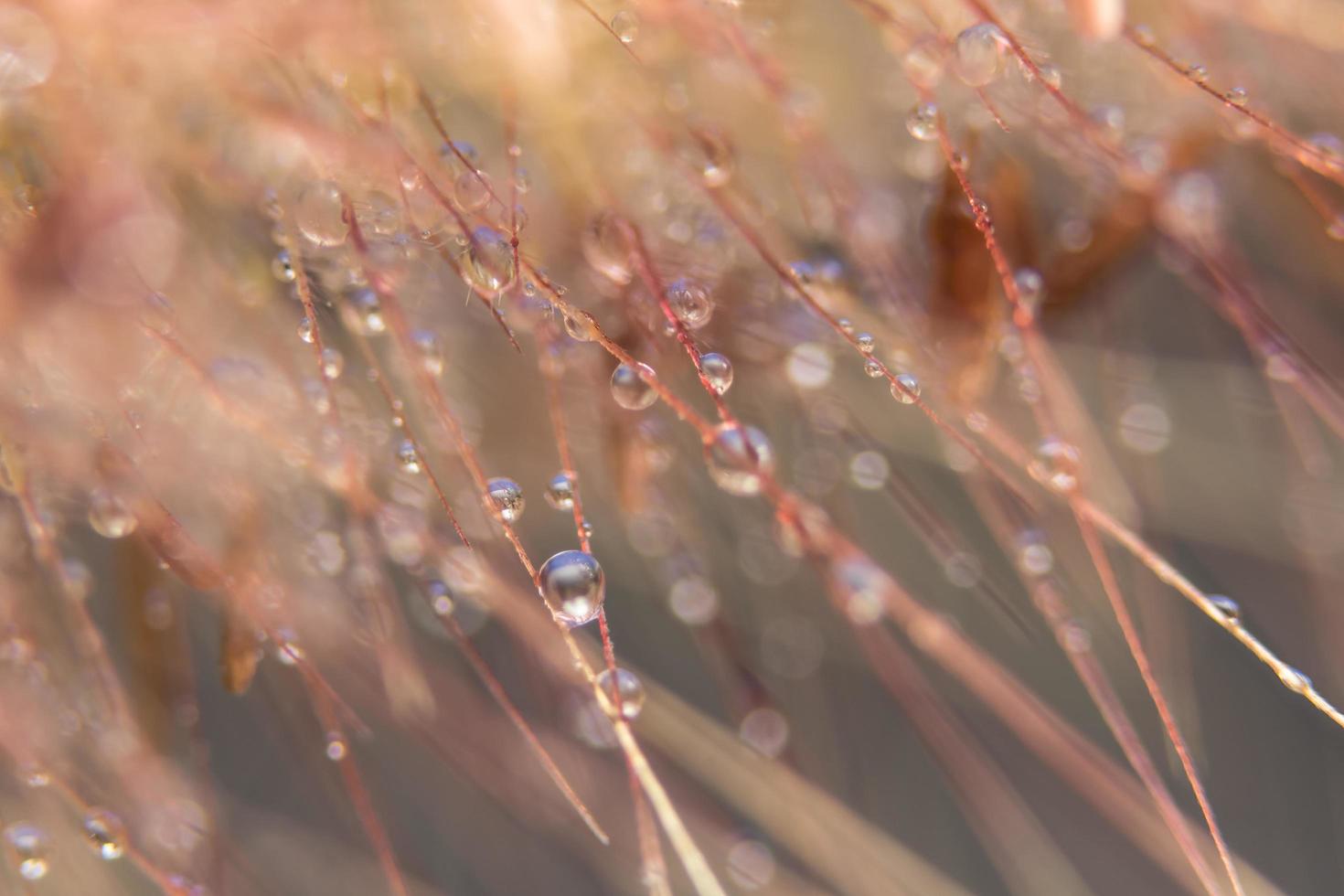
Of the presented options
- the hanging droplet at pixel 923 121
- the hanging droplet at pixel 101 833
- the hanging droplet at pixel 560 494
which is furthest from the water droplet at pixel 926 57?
the hanging droplet at pixel 101 833

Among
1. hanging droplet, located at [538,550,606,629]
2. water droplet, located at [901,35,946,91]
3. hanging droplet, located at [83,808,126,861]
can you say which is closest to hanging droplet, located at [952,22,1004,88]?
water droplet, located at [901,35,946,91]

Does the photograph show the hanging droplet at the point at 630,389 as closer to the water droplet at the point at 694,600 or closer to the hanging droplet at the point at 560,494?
the hanging droplet at the point at 560,494

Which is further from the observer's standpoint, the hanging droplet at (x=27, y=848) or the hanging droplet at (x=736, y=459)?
the hanging droplet at (x=27, y=848)

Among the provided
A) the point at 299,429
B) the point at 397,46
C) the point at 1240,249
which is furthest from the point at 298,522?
the point at 1240,249

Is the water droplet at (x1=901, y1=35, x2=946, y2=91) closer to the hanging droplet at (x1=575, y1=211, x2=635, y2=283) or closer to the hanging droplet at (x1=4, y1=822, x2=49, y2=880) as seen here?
the hanging droplet at (x1=575, y1=211, x2=635, y2=283)

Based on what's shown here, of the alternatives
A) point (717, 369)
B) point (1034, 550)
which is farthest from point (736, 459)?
point (1034, 550)

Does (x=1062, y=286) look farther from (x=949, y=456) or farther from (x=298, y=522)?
(x=298, y=522)
